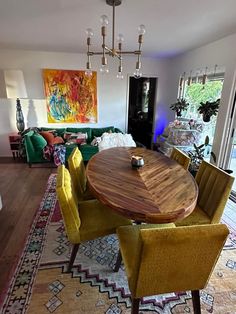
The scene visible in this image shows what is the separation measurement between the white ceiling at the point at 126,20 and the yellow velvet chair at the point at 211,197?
1.79 meters

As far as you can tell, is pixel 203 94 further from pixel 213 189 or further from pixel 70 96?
pixel 70 96

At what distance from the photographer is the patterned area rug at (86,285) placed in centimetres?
148

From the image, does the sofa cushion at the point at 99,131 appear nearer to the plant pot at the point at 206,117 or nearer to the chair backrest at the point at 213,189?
the plant pot at the point at 206,117

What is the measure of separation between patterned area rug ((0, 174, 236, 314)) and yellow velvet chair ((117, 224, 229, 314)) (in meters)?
0.43

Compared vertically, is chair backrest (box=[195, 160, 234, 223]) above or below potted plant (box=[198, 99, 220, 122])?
below

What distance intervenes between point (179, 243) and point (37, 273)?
141 centimetres

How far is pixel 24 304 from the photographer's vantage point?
149 cm

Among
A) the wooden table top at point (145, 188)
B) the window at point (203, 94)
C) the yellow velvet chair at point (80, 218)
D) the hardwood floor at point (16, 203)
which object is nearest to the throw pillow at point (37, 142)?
the hardwood floor at point (16, 203)

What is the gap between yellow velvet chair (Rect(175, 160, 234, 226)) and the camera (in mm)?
1687

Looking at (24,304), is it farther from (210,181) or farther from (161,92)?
(161,92)

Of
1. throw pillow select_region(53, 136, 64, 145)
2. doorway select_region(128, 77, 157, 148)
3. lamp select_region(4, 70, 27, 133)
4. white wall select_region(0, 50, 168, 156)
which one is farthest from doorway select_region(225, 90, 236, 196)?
lamp select_region(4, 70, 27, 133)

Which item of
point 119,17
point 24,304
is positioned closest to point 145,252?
point 24,304

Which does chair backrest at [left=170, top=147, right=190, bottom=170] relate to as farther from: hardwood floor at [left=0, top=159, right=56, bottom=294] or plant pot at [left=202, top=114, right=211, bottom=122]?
hardwood floor at [left=0, top=159, right=56, bottom=294]

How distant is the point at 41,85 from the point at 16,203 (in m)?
3.21
